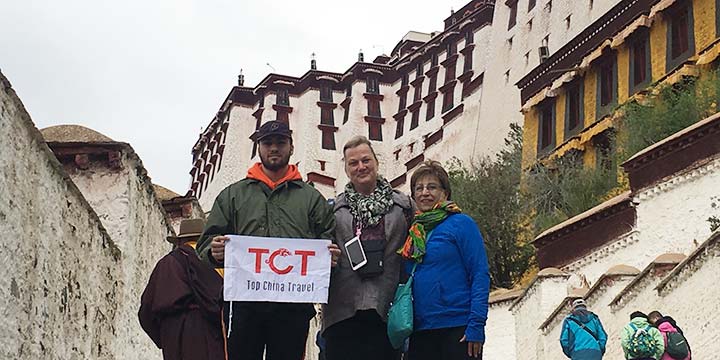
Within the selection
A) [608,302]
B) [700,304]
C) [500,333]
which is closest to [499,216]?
[500,333]

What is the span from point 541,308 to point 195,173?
51.7 m

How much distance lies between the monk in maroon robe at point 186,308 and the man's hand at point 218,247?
0.31 m

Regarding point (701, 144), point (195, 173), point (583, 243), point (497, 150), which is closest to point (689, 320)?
point (701, 144)

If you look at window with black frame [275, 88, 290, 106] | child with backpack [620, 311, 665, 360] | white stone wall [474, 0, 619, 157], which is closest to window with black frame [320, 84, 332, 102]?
window with black frame [275, 88, 290, 106]

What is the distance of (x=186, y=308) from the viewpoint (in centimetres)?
575

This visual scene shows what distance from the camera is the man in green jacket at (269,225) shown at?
5.55 metres

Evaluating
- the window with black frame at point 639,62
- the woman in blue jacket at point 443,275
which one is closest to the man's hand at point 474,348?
the woman in blue jacket at point 443,275

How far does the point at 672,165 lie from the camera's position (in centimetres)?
1672

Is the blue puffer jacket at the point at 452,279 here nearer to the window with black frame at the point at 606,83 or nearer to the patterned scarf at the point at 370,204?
the patterned scarf at the point at 370,204

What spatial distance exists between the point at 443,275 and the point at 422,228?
0.27 m

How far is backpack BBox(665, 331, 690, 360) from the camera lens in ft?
28.5

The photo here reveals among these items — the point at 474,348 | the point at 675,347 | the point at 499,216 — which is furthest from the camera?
the point at 499,216

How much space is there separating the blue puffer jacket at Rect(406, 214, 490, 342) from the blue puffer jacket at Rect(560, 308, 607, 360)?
4.50 metres

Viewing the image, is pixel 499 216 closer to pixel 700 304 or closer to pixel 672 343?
pixel 700 304
